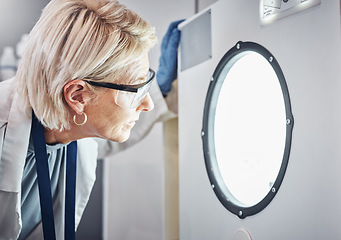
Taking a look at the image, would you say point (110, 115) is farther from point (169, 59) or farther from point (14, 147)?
point (169, 59)

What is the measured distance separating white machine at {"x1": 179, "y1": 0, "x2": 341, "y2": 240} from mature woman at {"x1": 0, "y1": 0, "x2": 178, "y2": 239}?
237 mm

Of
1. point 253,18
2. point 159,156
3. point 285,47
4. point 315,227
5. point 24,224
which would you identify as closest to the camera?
point 315,227

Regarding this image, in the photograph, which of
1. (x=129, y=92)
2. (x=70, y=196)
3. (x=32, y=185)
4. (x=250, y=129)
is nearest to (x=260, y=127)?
(x=250, y=129)

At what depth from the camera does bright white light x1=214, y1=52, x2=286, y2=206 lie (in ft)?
3.87

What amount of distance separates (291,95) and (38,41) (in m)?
0.77

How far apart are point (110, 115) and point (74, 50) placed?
24 centimetres

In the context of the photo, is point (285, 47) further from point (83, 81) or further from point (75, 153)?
point (75, 153)

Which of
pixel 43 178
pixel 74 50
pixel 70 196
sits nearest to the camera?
pixel 74 50

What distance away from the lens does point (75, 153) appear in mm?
1407

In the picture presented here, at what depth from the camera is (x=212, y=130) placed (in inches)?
51.8

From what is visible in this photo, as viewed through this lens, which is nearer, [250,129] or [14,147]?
[14,147]

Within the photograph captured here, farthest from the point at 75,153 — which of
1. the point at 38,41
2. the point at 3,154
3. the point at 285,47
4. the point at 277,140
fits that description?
the point at 285,47

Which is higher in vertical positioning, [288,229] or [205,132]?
[205,132]

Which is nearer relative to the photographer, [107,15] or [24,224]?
[107,15]
